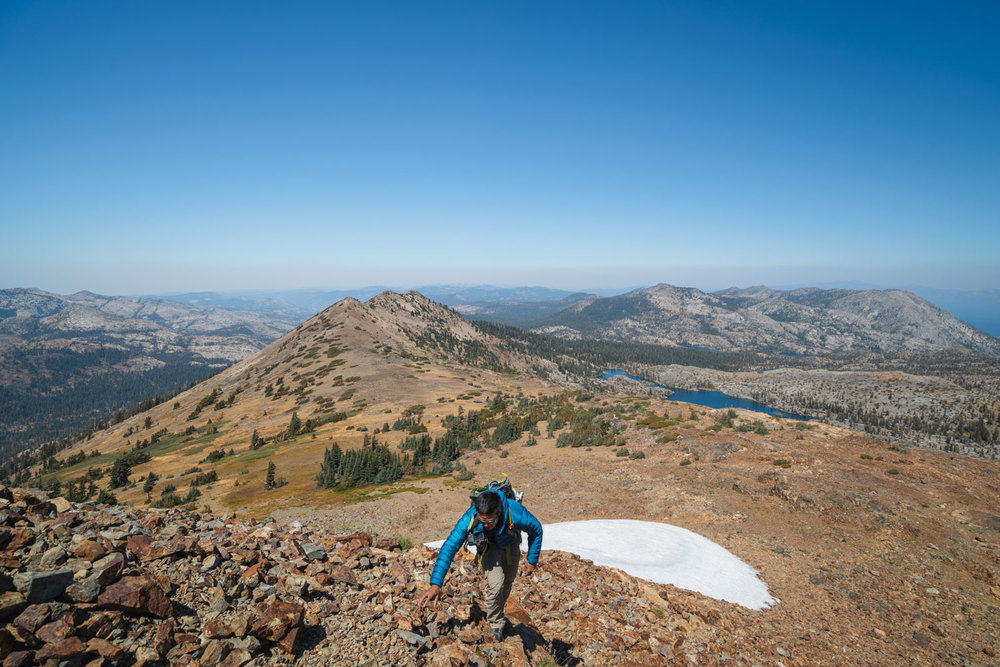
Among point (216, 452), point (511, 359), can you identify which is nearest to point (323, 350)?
point (216, 452)

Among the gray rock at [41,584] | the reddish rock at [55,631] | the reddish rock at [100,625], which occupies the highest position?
the gray rock at [41,584]

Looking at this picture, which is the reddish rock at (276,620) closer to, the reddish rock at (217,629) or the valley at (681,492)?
the reddish rock at (217,629)

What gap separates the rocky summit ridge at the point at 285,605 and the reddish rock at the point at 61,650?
0.01 metres

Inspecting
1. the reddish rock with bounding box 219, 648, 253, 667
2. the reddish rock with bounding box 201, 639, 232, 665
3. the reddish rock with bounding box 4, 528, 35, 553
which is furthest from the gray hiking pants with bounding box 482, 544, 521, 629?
the reddish rock with bounding box 4, 528, 35, 553

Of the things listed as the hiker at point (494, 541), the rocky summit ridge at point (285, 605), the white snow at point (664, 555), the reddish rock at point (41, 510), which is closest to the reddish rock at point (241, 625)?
the rocky summit ridge at point (285, 605)

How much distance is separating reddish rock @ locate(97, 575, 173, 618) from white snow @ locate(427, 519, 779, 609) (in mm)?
9043

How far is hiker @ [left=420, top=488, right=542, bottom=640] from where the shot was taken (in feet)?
21.0

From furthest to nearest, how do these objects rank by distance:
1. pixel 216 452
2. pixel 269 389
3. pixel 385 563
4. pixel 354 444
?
1. pixel 269 389
2. pixel 216 452
3. pixel 354 444
4. pixel 385 563

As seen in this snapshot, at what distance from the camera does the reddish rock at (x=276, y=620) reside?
20.2 ft

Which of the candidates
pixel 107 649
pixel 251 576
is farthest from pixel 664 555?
pixel 107 649

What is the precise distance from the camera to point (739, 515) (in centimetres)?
1870

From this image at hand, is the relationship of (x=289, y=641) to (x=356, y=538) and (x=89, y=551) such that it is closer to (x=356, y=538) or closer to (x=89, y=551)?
(x=89, y=551)

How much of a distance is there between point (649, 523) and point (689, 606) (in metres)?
7.59

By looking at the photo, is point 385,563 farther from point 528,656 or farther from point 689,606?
point 689,606
